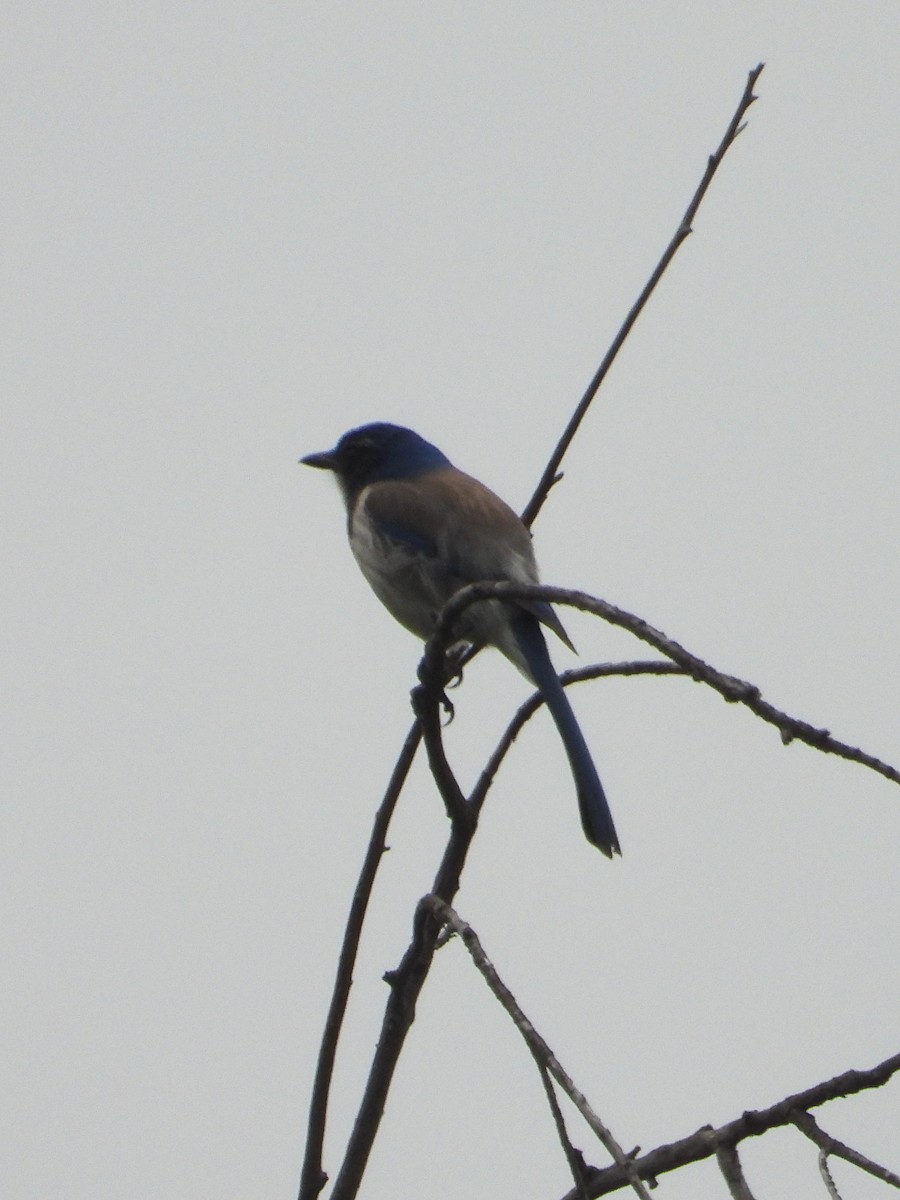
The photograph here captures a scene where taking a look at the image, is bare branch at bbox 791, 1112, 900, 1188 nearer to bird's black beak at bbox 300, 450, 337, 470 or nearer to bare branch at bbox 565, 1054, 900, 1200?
bare branch at bbox 565, 1054, 900, 1200

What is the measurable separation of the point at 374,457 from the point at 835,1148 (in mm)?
4253

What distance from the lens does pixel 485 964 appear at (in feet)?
7.54

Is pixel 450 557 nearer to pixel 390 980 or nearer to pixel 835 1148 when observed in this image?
pixel 390 980

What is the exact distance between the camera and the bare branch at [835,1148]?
2.08m

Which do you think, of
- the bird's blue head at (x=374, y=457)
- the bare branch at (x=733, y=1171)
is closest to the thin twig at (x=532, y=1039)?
the bare branch at (x=733, y=1171)

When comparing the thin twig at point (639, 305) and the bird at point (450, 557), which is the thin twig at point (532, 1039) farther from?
the bird at point (450, 557)

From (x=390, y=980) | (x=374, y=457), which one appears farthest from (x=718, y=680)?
(x=374, y=457)

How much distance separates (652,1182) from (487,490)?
11.0 feet

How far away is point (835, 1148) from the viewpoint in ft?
7.46

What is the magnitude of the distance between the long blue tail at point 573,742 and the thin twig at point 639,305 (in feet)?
1.60

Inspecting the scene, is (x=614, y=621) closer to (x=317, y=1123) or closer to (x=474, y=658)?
(x=317, y=1123)

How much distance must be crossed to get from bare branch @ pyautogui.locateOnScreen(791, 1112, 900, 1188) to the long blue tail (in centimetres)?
133

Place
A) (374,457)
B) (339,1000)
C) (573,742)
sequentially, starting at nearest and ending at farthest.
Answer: (339,1000) < (573,742) < (374,457)

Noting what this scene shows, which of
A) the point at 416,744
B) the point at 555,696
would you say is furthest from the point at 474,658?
the point at 416,744
